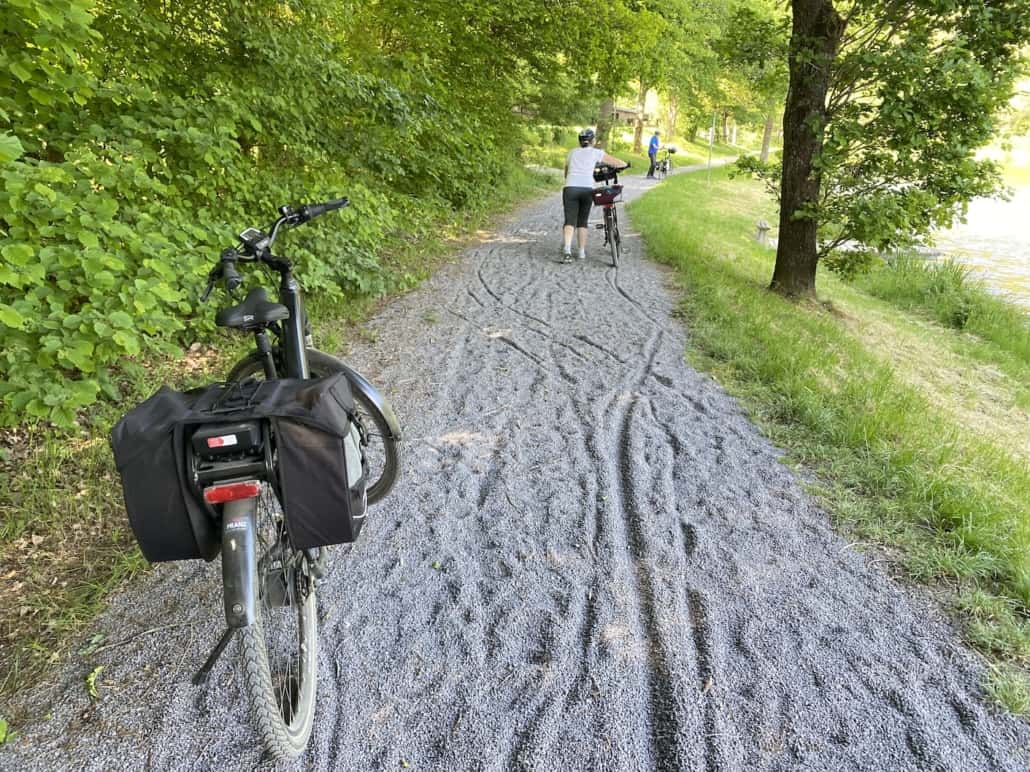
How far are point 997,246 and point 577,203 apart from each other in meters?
14.4

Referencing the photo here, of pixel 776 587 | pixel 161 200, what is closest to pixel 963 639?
pixel 776 587

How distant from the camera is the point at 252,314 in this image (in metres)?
2.37

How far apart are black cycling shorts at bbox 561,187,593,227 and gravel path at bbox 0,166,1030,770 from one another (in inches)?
217

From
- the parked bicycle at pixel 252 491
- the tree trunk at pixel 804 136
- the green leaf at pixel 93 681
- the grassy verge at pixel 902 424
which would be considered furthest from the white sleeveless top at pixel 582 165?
the green leaf at pixel 93 681

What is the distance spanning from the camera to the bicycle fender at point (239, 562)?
66.8 inches

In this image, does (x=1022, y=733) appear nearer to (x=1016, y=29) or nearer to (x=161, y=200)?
(x=161, y=200)

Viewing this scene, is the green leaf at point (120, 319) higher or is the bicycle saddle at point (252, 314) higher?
the bicycle saddle at point (252, 314)

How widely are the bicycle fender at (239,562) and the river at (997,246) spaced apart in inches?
526

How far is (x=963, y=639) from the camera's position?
2.42m

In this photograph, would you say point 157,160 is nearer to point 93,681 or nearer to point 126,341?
point 126,341

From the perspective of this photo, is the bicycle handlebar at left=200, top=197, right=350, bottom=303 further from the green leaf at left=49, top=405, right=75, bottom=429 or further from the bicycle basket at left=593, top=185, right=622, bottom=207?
the bicycle basket at left=593, top=185, right=622, bottom=207

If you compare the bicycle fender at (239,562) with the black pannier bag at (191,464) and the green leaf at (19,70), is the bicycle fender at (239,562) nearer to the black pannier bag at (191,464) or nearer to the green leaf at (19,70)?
the black pannier bag at (191,464)

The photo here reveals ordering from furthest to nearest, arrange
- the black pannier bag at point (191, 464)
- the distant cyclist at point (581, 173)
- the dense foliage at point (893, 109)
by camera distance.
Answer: the distant cyclist at point (581, 173)
the dense foliage at point (893, 109)
the black pannier bag at point (191, 464)

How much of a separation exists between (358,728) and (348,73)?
20.0 feet
